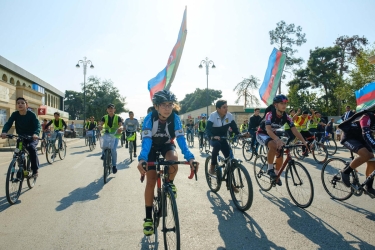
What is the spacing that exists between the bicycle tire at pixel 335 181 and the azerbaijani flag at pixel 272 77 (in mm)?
9519

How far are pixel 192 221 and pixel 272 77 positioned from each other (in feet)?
41.0

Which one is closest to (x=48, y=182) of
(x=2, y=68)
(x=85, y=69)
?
(x=2, y=68)

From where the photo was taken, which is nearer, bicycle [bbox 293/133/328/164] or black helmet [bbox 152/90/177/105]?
black helmet [bbox 152/90/177/105]

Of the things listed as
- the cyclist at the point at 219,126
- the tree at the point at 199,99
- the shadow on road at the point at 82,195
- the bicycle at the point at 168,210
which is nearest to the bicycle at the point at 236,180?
the cyclist at the point at 219,126

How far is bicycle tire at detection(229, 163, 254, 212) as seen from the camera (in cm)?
470

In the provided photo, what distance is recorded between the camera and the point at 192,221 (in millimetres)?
4426

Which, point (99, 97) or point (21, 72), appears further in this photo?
point (99, 97)

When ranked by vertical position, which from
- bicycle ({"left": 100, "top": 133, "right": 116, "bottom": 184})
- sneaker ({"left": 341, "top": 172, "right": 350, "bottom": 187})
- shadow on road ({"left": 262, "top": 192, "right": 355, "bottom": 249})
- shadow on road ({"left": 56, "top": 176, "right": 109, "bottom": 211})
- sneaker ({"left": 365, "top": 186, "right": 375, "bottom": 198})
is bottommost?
shadow on road ({"left": 262, "top": 192, "right": 355, "bottom": 249})

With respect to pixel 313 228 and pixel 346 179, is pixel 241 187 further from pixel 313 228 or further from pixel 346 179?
pixel 346 179

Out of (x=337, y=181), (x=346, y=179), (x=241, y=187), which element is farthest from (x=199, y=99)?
(x=241, y=187)

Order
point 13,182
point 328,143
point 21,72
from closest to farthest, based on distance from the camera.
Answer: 1. point 13,182
2. point 328,143
3. point 21,72

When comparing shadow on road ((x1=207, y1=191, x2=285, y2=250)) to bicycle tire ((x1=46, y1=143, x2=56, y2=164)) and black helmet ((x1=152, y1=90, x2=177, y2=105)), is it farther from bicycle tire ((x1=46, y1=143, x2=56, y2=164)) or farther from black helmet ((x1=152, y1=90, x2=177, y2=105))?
bicycle tire ((x1=46, y1=143, x2=56, y2=164))

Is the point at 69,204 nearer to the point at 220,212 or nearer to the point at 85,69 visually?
the point at 220,212

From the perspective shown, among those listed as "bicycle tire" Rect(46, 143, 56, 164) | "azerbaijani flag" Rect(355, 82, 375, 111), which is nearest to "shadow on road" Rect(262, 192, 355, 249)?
"bicycle tire" Rect(46, 143, 56, 164)
